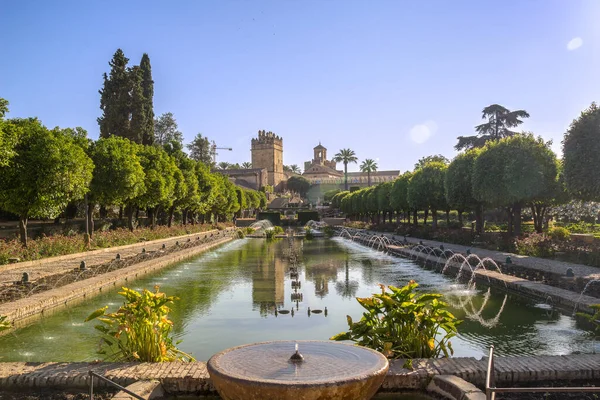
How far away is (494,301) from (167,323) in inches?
273

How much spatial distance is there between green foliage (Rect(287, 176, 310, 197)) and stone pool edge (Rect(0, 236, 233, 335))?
95.7 m

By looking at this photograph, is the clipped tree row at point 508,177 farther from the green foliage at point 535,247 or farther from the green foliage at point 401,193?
the green foliage at point 401,193

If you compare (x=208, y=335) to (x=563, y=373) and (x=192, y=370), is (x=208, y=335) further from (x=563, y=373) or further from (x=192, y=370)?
(x=563, y=373)

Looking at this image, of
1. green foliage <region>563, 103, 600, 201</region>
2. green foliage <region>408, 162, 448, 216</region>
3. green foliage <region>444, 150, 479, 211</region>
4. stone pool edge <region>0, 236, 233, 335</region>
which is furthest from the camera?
green foliage <region>408, 162, 448, 216</region>

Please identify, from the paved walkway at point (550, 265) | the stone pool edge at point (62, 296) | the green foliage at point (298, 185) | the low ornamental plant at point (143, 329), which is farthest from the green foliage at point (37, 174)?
the green foliage at point (298, 185)

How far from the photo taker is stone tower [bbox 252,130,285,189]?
4424 inches

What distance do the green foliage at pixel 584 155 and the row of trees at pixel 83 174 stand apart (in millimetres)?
16870

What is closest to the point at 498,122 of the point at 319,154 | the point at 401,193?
the point at 401,193

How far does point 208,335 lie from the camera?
7324 mm

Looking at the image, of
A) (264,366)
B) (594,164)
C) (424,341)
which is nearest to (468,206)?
(594,164)

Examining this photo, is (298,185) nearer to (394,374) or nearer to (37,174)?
(37,174)

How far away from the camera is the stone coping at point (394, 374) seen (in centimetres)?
462

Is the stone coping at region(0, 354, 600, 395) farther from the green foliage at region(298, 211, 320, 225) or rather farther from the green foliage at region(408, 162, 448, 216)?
A: the green foliage at region(298, 211, 320, 225)

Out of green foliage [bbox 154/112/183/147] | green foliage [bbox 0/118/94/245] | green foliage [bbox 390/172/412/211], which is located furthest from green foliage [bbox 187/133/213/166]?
green foliage [bbox 0/118/94/245]
